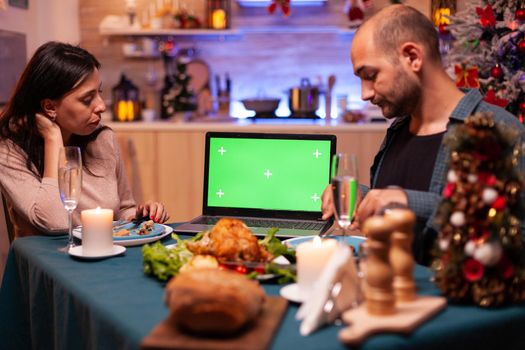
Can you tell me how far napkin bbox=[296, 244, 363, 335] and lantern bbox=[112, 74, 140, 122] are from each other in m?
4.04

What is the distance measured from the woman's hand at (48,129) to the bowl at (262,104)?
8.33 ft

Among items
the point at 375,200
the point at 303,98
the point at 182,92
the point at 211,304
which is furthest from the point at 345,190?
the point at 182,92

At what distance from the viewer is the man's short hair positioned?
1.99m

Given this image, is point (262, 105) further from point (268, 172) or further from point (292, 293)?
point (292, 293)

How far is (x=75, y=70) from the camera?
2445mm

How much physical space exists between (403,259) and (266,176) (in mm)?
1114

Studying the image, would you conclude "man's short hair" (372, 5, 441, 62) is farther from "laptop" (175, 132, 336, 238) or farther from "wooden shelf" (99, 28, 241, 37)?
"wooden shelf" (99, 28, 241, 37)

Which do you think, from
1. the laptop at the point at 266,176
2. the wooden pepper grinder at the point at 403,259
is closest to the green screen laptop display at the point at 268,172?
the laptop at the point at 266,176

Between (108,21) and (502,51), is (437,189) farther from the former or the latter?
(108,21)

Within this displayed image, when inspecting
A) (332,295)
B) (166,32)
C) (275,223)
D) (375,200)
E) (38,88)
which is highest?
(166,32)

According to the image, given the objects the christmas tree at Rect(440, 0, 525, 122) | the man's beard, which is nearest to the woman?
the man's beard

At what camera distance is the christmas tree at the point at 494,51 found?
3619 millimetres

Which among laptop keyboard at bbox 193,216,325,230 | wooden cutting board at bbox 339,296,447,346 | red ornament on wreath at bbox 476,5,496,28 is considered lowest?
laptop keyboard at bbox 193,216,325,230

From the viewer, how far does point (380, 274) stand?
3.87 feet
